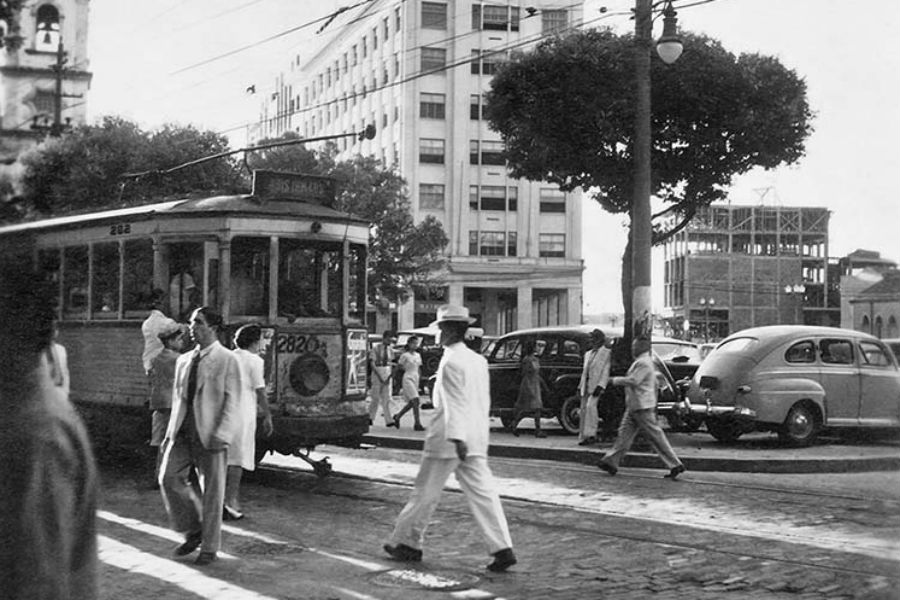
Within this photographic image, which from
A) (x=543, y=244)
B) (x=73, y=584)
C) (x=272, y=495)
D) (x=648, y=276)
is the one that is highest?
(x=543, y=244)

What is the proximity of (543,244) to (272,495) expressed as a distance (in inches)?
1729

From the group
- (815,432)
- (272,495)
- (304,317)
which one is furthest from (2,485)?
(815,432)

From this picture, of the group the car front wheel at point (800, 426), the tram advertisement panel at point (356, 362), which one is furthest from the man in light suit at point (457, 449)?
the car front wheel at point (800, 426)

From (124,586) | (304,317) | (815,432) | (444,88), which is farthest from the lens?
(444,88)

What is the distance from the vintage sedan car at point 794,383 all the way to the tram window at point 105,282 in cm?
790

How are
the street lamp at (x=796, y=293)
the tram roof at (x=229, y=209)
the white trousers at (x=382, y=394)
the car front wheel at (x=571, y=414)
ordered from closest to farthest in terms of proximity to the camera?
the tram roof at (x=229, y=209), the car front wheel at (x=571, y=414), the white trousers at (x=382, y=394), the street lamp at (x=796, y=293)

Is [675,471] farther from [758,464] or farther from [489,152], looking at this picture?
[489,152]

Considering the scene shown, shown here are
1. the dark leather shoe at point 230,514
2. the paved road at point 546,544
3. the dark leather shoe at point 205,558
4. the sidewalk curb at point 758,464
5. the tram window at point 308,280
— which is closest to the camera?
the paved road at point 546,544

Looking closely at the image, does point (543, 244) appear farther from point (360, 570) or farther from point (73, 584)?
point (73, 584)

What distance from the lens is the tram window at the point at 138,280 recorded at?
37.8ft

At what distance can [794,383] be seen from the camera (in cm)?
1496

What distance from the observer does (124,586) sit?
6.38 m

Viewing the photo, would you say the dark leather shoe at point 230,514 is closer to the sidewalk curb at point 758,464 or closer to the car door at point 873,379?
the sidewalk curb at point 758,464

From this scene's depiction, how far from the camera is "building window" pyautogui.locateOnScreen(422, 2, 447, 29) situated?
171ft
